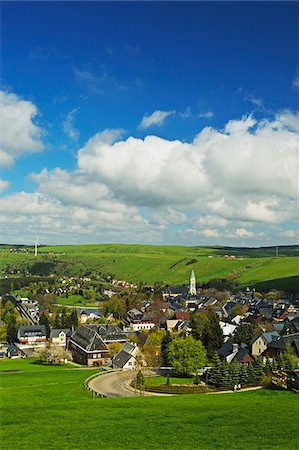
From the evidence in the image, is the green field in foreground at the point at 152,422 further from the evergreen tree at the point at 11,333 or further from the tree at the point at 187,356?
the evergreen tree at the point at 11,333

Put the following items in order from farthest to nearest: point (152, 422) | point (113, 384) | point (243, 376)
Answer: point (113, 384) → point (243, 376) → point (152, 422)

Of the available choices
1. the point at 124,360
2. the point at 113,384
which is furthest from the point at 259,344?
the point at 113,384

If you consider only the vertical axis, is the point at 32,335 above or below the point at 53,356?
below

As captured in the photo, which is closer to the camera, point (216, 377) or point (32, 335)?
point (216, 377)

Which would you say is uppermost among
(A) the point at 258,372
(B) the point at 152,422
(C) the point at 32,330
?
(B) the point at 152,422

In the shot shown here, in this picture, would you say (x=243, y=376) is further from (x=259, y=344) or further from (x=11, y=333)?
(x=11, y=333)

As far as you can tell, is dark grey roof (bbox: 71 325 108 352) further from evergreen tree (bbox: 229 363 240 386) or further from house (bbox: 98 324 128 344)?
evergreen tree (bbox: 229 363 240 386)

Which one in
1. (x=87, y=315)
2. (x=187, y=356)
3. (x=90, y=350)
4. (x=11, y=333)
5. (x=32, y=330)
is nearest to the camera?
(x=187, y=356)
